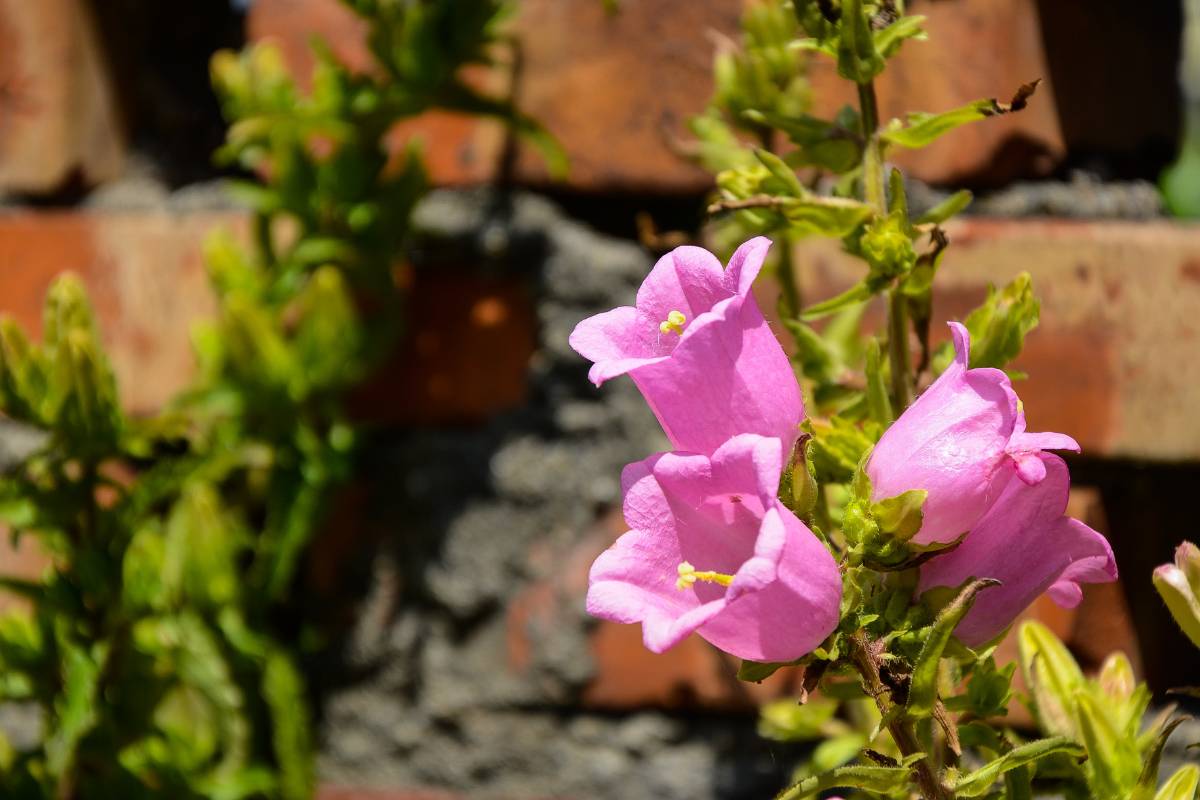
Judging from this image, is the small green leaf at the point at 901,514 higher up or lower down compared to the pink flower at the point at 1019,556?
higher up

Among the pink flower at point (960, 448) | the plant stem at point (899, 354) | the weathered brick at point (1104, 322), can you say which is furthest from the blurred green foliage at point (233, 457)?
the pink flower at point (960, 448)

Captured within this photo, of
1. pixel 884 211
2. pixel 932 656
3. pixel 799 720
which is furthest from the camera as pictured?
pixel 799 720

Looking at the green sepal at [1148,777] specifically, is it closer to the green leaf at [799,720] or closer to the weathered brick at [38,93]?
the green leaf at [799,720]

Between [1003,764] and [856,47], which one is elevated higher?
[856,47]

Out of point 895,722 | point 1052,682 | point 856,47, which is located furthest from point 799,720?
point 856,47

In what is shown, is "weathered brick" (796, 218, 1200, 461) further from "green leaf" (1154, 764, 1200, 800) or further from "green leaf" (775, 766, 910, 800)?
"green leaf" (775, 766, 910, 800)

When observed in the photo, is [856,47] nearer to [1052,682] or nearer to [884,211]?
[884,211]

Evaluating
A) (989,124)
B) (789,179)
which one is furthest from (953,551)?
(989,124)

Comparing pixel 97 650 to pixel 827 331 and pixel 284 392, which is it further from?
pixel 827 331
